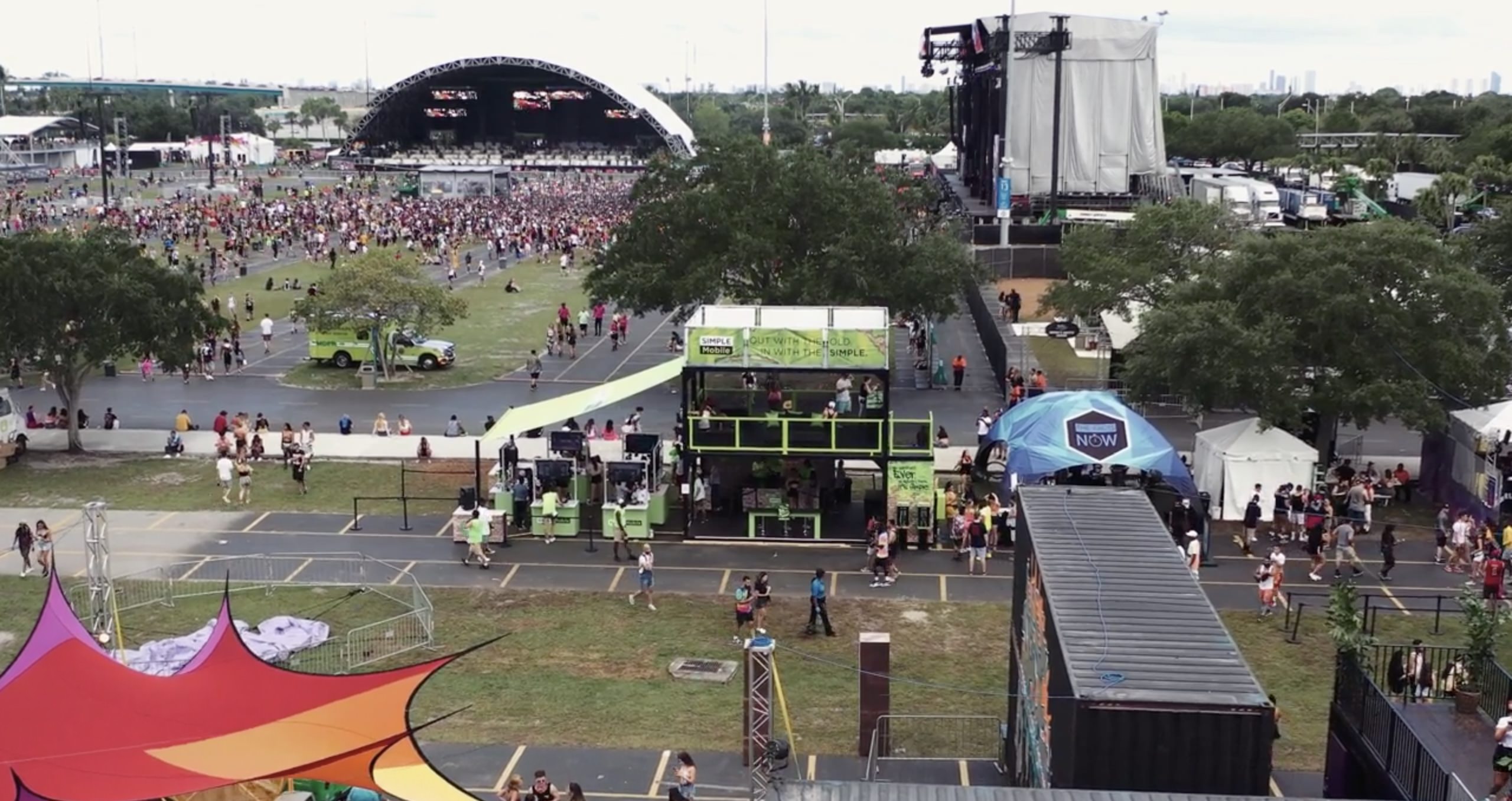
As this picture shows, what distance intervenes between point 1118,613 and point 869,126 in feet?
472

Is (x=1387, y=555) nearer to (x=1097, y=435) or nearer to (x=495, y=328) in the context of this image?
(x=1097, y=435)

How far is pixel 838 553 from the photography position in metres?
26.5

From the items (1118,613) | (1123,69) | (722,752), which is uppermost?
(1123,69)

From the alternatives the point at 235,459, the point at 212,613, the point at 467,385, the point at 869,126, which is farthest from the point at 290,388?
the point at 869,126

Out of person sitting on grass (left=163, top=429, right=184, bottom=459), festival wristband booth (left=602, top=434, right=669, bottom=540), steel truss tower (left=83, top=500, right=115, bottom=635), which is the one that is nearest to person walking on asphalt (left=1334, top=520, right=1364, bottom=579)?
festival wristband booth (left=602, top=434, right=669, bottom=540)

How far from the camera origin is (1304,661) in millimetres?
20703

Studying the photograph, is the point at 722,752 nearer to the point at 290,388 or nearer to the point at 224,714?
the point at 224,714

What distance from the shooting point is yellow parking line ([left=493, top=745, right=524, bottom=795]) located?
16.3m

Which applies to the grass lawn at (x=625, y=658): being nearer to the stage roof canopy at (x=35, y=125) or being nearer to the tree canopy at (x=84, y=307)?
the tree canopy at (x=84, y=307)

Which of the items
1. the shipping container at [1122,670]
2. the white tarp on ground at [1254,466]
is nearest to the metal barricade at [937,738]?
the shipping container at [1122,670]

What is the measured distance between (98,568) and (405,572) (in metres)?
5.65

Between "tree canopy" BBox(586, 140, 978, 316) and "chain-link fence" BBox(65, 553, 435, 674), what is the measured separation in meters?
15.3

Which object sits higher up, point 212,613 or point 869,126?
point 869,126

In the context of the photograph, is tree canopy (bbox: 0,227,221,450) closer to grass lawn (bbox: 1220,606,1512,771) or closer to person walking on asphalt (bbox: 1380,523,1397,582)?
grass lawn (bbox: 1220,606,1512,771)
